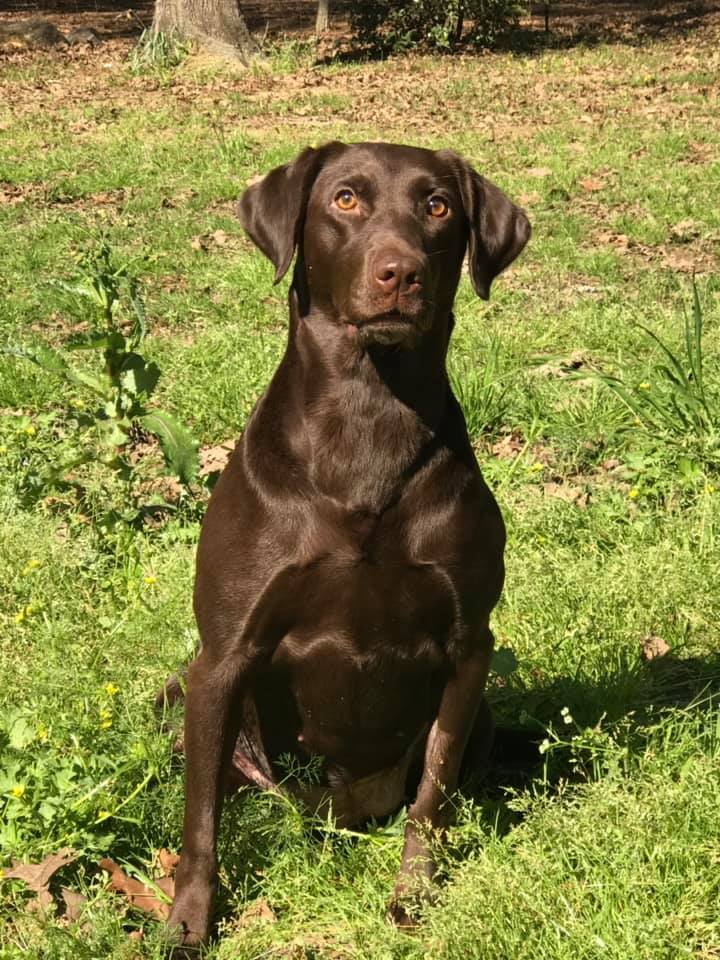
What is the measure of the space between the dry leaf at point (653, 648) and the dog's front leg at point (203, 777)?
1.54m

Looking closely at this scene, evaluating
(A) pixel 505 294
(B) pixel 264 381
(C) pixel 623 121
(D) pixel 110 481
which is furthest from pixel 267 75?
(D) pixel 110 481

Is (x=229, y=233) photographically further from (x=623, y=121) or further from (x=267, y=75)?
(x=267, y=75)

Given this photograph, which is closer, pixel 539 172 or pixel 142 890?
pixel 142 890

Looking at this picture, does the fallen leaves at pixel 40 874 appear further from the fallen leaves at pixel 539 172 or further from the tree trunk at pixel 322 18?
the tree trunk at pixel 322 18

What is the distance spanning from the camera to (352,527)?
291cm

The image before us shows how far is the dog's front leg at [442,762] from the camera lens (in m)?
3.06

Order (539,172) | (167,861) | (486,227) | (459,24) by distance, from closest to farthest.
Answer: (167,861) → (486,227) → (539,172) → (459,24)

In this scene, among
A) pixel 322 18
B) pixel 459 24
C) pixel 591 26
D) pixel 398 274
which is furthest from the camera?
pixel 591 26

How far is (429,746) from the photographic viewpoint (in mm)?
3164

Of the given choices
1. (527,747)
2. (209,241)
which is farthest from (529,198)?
(527,747)

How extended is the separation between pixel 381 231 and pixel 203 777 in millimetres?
1334

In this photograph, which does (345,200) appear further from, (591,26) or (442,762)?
(591,26)

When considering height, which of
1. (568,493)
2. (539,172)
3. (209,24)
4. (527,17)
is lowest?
(568,493)

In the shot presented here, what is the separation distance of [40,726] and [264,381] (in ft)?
9.00
